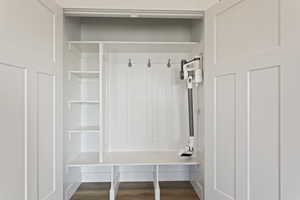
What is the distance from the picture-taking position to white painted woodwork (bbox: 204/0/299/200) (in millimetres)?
1441

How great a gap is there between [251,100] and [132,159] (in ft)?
5.07

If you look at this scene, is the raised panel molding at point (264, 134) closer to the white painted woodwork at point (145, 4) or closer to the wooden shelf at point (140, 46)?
the white painted woodwork at point (145, 4)

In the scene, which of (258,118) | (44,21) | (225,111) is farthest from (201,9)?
(44,21)

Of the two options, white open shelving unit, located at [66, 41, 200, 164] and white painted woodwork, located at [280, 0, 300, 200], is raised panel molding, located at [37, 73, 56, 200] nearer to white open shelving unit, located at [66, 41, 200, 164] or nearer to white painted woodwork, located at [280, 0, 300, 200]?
white open shelving unit, located at [66, 41, 200, 164]

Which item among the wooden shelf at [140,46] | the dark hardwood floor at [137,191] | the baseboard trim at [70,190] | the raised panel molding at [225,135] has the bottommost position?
the dark hardwood floor at [137,191]

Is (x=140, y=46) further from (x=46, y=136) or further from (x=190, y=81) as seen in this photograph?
(x=46, y=136)

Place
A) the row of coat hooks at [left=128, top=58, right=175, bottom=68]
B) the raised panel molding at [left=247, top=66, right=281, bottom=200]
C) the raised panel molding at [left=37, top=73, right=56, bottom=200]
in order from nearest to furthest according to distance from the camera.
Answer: the raised panel molding at [left=247, top=66, right=281, bottom=200]
the raised panel molding at [left=37, top=73, right=56, bottom=200]
the row of coat hooks at [left=128, top=58, right=175, bottom=68]

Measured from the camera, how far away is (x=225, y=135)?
2.09 m

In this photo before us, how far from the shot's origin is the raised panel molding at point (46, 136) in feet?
6.08

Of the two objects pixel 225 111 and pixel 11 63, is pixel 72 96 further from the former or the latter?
pixel 225 111

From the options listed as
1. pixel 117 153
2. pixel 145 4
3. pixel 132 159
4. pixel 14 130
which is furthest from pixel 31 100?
pixel 117 153

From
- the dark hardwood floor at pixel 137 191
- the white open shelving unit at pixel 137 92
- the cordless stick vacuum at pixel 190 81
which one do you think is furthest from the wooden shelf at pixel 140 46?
the dark hardwood floor at pixel 137 191

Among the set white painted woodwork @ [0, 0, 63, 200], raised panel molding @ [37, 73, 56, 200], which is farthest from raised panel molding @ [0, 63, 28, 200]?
raised panel molding @ [37, 73, 56, 200]

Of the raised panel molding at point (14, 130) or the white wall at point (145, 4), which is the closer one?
the raised panel molding at point (14, 130)
